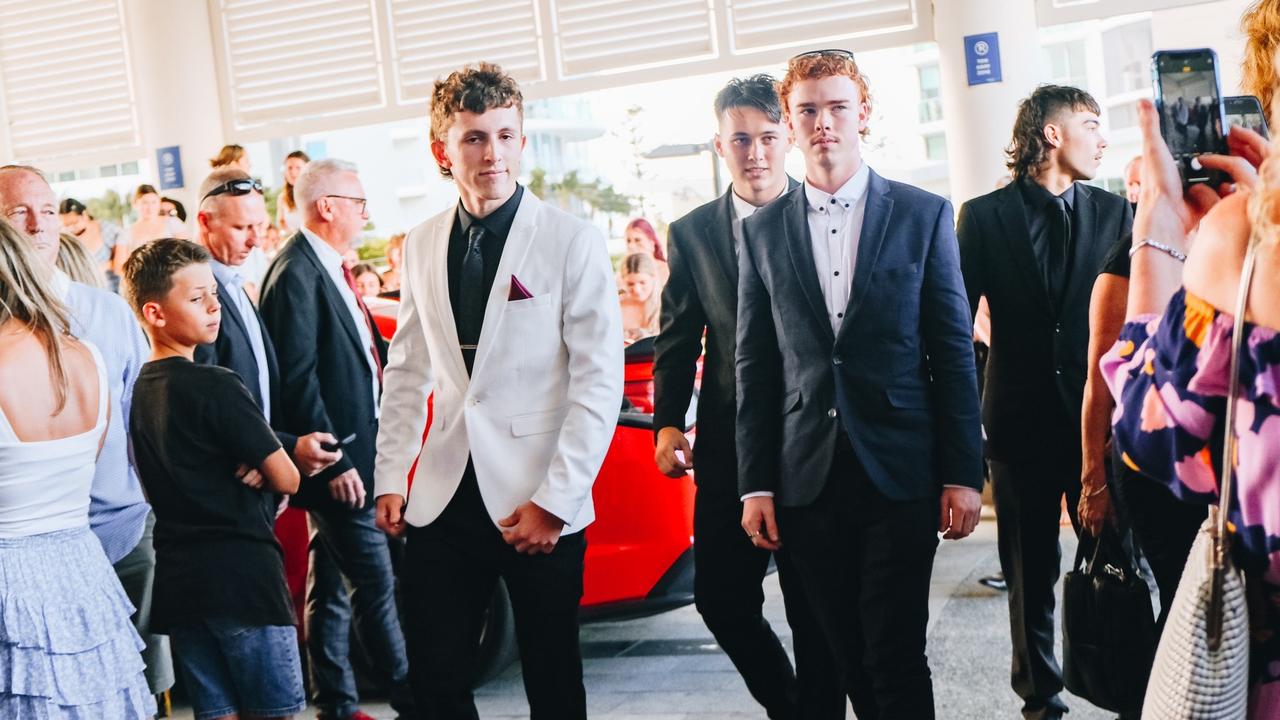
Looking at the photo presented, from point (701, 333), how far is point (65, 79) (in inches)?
297

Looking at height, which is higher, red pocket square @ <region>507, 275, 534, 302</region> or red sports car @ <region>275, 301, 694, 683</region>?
red pocket square @ <region>507, 275, 534, 302</region>

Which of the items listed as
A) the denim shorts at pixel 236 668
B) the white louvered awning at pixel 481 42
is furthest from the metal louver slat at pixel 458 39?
the denim shorts at pixel 236 668

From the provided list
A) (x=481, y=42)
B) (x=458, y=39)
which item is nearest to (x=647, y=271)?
(x=481, y=42)

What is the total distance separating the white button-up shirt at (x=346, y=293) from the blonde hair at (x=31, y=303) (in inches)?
58.8

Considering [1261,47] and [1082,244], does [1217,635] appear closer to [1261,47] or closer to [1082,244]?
[1261,47]

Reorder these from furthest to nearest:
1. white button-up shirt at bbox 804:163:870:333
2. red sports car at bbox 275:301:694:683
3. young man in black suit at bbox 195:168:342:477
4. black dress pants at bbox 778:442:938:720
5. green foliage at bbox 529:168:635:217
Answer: green foliage at bbox 529:168:635:217 → red sports car at bbox 275:301:694:683 → young man in black suit at bbox 195:168:342:477 → white button-up shirt at bbox 804:163:870:333 → black dress pants at bbox 778:442:938:720

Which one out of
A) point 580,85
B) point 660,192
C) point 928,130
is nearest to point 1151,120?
point 928,130

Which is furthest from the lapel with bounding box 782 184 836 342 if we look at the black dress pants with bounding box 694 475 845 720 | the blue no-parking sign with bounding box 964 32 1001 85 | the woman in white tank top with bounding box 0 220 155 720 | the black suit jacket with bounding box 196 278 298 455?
the blue no-parking sign with bounding box 964 32 1001 85

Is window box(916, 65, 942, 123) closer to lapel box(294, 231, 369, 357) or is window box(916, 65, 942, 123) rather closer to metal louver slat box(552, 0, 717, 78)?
metal louver slat box(552, 0, 717, 78)

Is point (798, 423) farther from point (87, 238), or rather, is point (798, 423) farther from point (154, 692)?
point (87, 238)

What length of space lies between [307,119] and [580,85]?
2.01 metres

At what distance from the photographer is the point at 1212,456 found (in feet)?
5.21

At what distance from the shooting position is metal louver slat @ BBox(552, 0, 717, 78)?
768 cm

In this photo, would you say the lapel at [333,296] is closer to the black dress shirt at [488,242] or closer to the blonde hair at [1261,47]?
the black dress shirt at [488,242]
